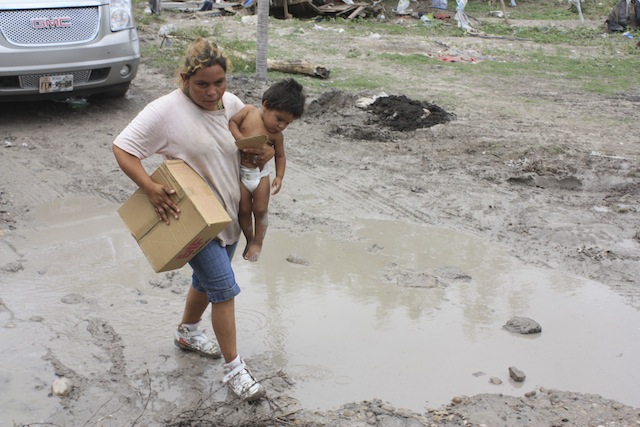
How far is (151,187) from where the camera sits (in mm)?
3307

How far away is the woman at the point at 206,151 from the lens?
10.9 ft

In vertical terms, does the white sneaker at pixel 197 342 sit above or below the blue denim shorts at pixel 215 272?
below

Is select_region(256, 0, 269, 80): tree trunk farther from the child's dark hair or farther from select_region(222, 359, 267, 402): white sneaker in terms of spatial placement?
select_region(222, 359, 267, 402): white sneaker

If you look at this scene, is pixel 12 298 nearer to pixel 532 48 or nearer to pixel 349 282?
pixel 349 282

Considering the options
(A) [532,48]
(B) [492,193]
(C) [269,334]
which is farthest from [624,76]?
(C) [269,334]

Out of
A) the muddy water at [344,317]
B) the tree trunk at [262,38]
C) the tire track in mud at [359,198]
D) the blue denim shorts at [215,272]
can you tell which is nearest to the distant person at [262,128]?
the blue denim shorts at [215,272]

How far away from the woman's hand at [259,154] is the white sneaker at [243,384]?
3.20 feet

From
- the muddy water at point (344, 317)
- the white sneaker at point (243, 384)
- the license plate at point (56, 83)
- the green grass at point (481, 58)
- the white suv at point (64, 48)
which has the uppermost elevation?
the white suv at point (64, 48)

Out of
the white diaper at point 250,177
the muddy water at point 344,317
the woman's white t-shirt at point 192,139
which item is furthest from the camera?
the muddy water at point 344,317

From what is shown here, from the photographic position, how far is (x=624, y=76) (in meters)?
12.2

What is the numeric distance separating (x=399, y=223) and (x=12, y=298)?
288 centimetres

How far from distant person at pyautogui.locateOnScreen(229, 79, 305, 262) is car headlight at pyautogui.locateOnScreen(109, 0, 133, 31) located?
17.4 feet

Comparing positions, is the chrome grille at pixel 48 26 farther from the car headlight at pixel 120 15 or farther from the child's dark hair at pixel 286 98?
the child's dark hair at pixel 286 98

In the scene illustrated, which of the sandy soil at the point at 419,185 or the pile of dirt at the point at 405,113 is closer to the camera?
the sandy soil at the point at 419,185
